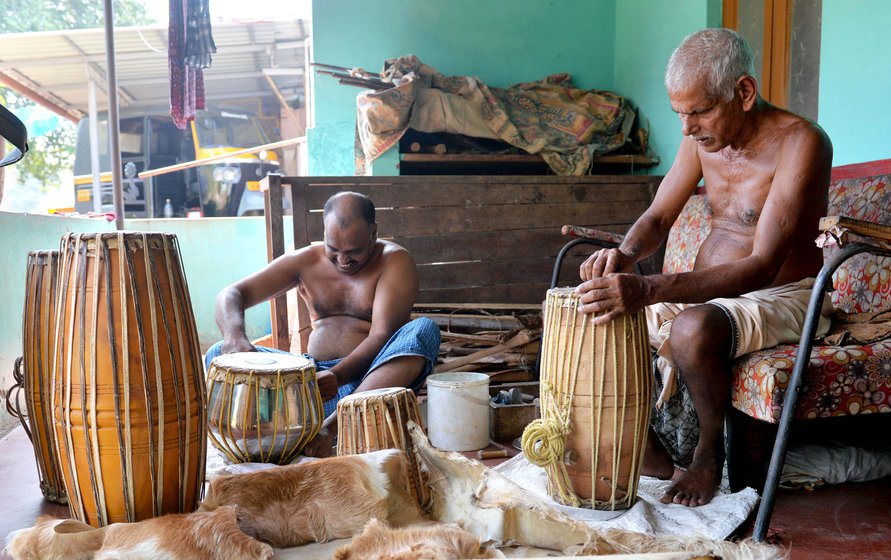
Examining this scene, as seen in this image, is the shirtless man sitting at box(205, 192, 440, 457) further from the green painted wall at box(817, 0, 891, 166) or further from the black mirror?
the green painted wall at box(817, 0, 891, 166)

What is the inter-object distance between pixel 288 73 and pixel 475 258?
6.46 meters

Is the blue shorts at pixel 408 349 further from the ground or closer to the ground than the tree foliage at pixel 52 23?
closer to the ground

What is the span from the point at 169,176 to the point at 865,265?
8957 mm

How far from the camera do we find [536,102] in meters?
5.55

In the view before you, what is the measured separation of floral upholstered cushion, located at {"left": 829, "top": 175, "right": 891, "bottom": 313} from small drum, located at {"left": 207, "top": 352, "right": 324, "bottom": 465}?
2140 millimetres

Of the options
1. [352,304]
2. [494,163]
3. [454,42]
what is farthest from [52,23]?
[352,304]

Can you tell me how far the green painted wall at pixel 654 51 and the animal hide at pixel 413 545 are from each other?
394cm

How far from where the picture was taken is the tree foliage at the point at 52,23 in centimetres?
1224

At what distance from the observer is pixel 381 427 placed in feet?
7.32

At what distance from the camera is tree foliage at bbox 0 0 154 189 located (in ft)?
40.2

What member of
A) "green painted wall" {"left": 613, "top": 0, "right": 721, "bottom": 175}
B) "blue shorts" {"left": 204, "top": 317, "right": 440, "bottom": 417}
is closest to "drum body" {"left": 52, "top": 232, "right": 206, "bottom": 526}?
"blue shorts" {"left": 204, "top": 317, "right": 440, "bottom": 417}

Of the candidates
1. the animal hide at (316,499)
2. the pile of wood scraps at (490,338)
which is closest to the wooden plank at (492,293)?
the pile of wood scraps at (490,338)

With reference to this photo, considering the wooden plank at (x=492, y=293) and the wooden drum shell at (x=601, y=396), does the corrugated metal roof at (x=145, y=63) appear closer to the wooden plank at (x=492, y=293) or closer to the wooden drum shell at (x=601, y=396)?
the wooden plank at (x=492, y=293)

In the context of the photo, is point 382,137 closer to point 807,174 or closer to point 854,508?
point 807,174
